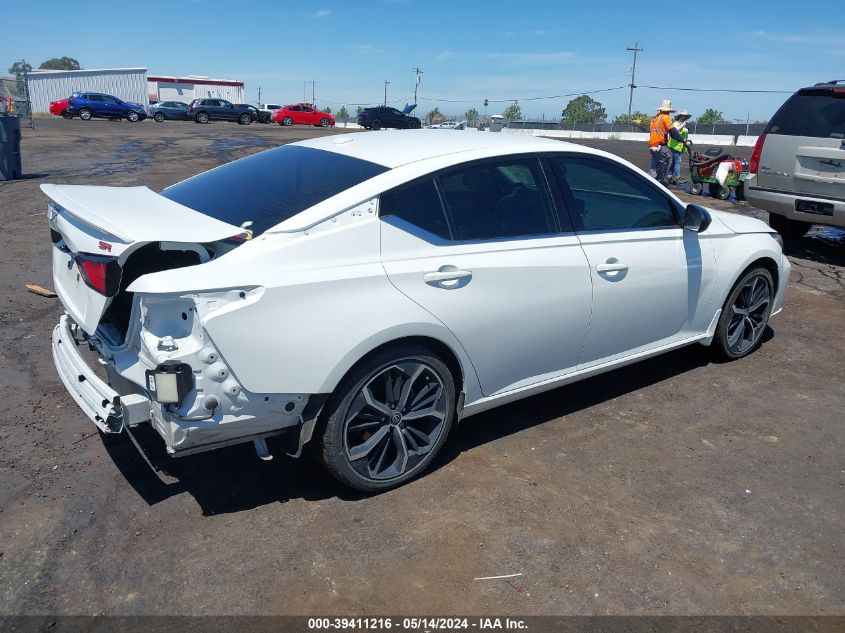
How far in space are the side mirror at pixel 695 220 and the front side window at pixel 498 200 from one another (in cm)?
111

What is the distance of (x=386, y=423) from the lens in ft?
11.2

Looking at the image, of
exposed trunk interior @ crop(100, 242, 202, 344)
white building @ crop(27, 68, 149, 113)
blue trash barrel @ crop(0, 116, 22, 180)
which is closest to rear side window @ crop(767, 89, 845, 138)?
exposed trunk interior @ crop(100, 242, 202, 344)

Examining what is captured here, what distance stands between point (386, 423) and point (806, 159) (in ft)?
22.5

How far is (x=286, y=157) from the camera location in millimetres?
4148

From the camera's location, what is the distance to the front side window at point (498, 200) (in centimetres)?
362

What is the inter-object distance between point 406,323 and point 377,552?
1.02 metres

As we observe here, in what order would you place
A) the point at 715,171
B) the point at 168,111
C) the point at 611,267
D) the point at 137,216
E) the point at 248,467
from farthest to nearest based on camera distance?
the point at 168,111
the point at 715,171
the point at 611,267
the point at 248,467
the point at 137,216

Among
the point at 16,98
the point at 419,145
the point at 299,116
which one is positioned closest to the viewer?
the point at 419,145

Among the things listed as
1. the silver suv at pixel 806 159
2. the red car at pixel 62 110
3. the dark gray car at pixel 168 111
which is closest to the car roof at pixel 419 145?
the silver suv at pixel 806 159

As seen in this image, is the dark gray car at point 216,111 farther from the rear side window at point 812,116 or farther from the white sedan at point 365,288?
the white sedan at point 365,288

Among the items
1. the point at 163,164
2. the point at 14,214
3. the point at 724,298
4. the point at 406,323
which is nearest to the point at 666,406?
the point at 724,298

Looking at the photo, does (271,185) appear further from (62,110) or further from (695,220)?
(62,110)

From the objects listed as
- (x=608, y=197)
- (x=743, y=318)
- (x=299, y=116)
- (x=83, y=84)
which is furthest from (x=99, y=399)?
(x=83, y=84)

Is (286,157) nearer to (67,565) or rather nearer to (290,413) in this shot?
(290,413)
